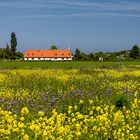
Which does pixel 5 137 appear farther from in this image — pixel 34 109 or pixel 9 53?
pixel 9 53

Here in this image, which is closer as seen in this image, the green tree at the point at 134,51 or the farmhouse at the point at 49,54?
the green tree at the point at 134,51

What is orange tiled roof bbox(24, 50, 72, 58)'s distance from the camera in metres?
165

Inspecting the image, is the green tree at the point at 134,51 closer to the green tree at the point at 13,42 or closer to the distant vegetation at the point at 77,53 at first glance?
the distant vegetation at the point at 77,53

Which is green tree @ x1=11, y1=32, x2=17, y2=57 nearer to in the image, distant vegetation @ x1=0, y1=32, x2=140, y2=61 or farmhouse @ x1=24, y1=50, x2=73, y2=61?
distant vegetation @ x1=0, y1=32, x2=140, y2=61

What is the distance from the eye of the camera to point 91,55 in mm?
108062

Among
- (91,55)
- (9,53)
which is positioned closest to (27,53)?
(9,53)

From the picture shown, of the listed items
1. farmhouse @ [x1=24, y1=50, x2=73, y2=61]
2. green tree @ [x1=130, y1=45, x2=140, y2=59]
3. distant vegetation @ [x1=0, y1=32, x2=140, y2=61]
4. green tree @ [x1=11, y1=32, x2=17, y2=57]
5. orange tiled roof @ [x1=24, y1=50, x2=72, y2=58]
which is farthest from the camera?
orange tiled roof @ [x1=24, y1=50, x2=72, y2=58]

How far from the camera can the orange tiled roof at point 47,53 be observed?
165025mm

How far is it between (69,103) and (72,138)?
16.0 feet

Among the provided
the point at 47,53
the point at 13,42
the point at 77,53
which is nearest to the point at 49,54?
the point at 47,53

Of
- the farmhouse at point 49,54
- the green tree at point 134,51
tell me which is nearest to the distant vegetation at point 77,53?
the green tree at point 134,51

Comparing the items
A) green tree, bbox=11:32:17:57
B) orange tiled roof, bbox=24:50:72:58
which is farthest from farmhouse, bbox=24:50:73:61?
green tree, bbox=11:32:17:57

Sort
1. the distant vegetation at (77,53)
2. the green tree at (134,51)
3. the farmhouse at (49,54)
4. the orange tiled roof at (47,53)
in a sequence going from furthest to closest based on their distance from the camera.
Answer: the orange tiled roof at (47,53), the farmhouse at (49,54), the green tree at (134,51), the distant vegetation at (77,53)

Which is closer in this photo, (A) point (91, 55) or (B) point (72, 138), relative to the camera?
(B) point (72, 138)
